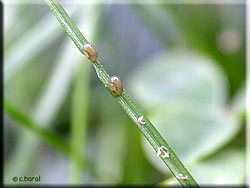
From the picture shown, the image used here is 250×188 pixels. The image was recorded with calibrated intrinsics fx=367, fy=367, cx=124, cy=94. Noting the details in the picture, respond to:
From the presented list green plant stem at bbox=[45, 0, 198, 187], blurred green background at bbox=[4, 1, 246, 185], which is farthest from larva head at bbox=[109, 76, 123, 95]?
blurred green background at bbox=[4, 1, 246, 185]

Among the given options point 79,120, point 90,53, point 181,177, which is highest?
point 79,120

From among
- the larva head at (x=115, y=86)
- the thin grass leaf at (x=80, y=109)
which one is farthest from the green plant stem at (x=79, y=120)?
the larva head at (x=115, y=86)

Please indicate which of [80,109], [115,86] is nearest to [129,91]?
[80,109]

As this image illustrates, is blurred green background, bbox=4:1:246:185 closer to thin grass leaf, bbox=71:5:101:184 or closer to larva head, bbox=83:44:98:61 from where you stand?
thin grass leaf, bbox=71:5:101:184

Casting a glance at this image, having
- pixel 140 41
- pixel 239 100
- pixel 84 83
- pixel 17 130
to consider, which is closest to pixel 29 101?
pixel 17 130

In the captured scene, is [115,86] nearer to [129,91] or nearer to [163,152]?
[163,152]

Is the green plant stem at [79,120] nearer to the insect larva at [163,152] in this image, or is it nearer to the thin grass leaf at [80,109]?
the thin grass leaf at [80,109]

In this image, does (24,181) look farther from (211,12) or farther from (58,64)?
(211,12)

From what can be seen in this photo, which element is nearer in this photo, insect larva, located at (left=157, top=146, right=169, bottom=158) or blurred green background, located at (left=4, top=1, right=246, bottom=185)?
insect larva, located at (left=157, top=146, right=169, bottom=158)
